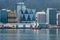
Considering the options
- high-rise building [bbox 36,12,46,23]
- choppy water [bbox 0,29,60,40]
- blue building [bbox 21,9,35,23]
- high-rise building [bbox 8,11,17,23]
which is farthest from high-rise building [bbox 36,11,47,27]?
choppy water [bbox 0,29,60,40]

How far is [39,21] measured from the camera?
51.5m

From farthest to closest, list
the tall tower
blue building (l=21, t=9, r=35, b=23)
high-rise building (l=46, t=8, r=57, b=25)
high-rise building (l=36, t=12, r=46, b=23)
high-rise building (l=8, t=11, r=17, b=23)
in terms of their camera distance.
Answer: high-rise building (l=36, t=12, r=46, b=23)
the tall tower
blue building (l=21, t=9, r=35, b=23)
high-rise building (l=46, t=8, r=57, b=25)
high-rise building (l=8, t=11, r=17, b=23)

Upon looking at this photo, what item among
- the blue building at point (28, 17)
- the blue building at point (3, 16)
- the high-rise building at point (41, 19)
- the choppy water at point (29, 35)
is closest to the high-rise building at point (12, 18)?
the blue building at point (3, 16)

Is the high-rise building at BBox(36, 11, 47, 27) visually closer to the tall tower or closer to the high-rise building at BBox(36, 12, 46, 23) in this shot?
the high-rise building at BBox(36, 12, 46, 23)

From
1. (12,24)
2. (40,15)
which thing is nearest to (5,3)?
(40,15)

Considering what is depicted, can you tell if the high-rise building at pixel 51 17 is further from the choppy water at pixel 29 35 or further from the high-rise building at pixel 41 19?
the choppy water at pixel 29 35

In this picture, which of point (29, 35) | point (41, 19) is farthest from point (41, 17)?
point (29, 35)

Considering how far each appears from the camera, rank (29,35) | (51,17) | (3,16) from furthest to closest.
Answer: (51,17) < (3,16) < (29,35)

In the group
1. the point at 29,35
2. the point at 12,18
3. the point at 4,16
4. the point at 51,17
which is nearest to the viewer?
the point at 29,35

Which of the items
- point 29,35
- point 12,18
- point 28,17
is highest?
point 28,17

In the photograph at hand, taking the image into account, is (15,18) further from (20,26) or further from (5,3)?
(5,3)

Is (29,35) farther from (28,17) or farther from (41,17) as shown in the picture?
(41,17)

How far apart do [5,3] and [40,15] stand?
13168 mm

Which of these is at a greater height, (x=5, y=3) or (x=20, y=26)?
(x=5, y=3)
